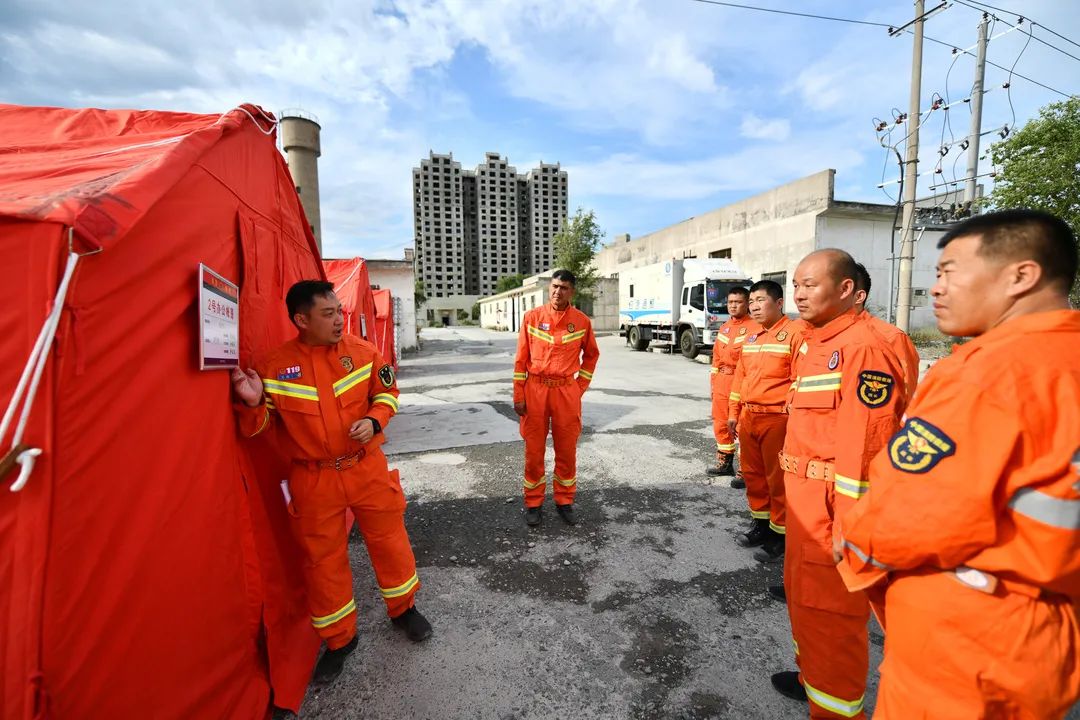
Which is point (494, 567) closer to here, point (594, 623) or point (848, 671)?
point (594, 623)

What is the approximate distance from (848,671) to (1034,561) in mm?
1086

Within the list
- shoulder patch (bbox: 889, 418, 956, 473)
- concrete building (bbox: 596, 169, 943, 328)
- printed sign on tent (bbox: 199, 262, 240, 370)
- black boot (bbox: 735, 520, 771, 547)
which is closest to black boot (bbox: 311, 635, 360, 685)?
printed sign on tent (bbox: 199, 262, 240, 370)

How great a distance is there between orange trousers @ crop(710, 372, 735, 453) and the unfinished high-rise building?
78766mm

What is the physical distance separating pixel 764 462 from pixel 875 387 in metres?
1.77

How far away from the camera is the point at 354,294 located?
7.62 m

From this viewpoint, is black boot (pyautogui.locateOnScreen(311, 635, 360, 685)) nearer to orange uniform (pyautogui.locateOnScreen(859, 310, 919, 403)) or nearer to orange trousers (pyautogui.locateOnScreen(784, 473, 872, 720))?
orange trousers (pyautogui.locateOnScreen(784, 473, 872, 720))

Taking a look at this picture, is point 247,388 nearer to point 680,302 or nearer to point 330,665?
point 330,665

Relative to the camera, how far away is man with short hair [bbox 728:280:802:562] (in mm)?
3213

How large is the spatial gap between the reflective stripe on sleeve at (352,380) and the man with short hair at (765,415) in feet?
8.21

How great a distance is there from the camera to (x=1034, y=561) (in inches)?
38.3

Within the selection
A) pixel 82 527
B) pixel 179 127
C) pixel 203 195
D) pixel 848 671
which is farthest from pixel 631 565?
pixel 179 127

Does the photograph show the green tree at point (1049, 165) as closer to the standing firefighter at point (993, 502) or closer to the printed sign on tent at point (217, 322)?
the standing firefighter at point (993, 502)

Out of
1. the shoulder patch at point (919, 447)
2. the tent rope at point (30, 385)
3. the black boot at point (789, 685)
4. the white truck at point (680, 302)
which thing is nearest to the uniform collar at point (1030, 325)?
the shoulder patch at point (919, 447)

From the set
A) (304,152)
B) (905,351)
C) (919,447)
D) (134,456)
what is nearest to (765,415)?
(905,351)
